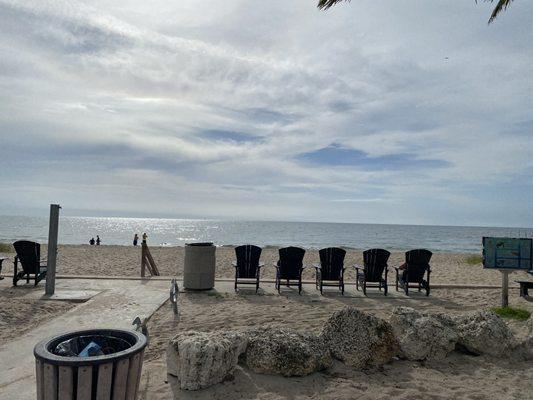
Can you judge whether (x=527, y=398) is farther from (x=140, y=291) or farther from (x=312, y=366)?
(x=140, y=291)

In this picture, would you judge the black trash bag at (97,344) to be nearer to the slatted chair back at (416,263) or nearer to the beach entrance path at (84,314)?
the beach entrance path at (84,314)

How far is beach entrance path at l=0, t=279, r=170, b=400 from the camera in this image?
3.58m

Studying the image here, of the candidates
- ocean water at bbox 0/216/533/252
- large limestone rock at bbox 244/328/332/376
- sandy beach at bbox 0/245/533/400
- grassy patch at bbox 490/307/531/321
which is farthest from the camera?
ocean water at bbox 0/216/533/252

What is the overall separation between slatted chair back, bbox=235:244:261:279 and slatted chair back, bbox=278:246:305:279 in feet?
1.56

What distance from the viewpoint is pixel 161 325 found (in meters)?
5.36

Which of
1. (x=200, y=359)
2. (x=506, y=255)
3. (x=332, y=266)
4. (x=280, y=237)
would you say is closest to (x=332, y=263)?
(x=332, y=266)

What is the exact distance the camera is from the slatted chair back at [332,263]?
792 cm

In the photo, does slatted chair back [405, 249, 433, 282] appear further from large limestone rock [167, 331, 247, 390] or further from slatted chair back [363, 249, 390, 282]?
large limestone rock [167, 331, 247, 390]

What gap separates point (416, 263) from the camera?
7.98m

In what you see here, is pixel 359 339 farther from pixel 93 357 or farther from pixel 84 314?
pixel 84 314

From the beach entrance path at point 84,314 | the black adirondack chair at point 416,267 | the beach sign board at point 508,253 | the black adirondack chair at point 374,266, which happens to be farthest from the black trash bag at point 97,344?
the black adirondack chair at point 416,267

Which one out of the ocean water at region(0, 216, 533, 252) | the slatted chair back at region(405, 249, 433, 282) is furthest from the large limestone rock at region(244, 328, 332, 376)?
the ocean water at region(0, 216, 533, 252)

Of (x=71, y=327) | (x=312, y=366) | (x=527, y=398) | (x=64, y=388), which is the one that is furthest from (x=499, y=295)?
(x=64, y=388)

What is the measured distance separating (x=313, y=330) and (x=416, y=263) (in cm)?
360
